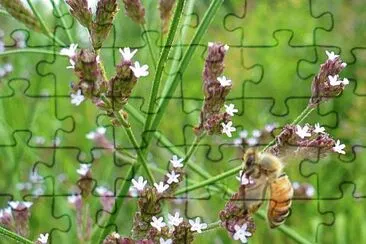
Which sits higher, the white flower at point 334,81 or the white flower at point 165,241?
the white flower at point 334,81

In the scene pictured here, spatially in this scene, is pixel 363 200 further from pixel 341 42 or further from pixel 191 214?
pixel 341 42

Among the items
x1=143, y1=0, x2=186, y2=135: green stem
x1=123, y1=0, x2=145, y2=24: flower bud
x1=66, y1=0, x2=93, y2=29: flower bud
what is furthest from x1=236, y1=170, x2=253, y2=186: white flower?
x1=123, y1=0, x2=145, y2=24: flower bud

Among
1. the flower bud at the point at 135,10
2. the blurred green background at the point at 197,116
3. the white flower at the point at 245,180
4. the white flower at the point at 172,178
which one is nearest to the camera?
the white flower at the point at 245,180

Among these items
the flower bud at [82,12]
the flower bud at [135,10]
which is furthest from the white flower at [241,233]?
the flower bud at [135,10]

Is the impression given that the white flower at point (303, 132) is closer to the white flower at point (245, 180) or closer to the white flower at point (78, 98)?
the white flower at point (245, 180)

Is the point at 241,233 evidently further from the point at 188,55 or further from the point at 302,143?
the point at 188,55

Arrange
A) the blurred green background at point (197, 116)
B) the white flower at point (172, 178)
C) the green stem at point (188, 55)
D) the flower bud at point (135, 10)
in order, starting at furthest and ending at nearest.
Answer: the blurred green background at point (197, 116) < the flower bud at point (135, 10) < the green stem at point (188, 55) < the white flower at point (172, 178)

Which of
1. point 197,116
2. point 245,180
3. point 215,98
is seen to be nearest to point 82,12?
point 215,98

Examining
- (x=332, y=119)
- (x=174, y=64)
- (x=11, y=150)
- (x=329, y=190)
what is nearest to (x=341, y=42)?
(x=332, y=119)

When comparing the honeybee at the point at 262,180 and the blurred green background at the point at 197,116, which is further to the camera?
the blurred green background at the point at 197,116
